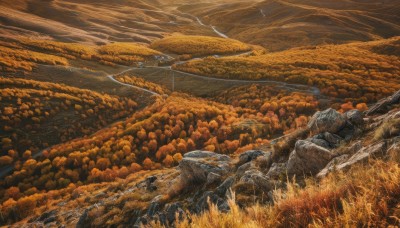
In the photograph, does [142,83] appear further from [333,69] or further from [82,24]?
[82,24]

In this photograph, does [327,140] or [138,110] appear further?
[138,110]

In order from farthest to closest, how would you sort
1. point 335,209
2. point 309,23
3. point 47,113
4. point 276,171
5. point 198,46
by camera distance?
1. point 309,23
2. point 198,46
3. point 47,113
4. point 276,171
5. point 335,209

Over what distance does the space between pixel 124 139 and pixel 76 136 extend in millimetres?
10789

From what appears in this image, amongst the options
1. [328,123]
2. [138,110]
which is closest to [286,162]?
[328,123]

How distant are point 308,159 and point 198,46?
108004 millimetres

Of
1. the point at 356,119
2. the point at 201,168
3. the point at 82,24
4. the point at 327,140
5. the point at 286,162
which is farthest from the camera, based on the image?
the point at 82,24

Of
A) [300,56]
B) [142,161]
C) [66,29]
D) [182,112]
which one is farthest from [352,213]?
[66,29]

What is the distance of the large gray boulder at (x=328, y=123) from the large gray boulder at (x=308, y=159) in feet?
8.24

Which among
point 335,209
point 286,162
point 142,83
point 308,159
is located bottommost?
point 142,83

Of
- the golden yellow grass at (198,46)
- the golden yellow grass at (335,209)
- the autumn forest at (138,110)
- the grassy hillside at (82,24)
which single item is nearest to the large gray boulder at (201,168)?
the autumn forest at (138,110)

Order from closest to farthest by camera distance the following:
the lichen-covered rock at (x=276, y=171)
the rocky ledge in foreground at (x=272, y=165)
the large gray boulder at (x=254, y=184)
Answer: the rocky ledge in foreground at (x=272, y=165), the large gray boulder at (x=254, y=184), the lichen-covered rock at (x=276, y=171)

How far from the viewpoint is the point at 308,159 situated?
35.7 feet

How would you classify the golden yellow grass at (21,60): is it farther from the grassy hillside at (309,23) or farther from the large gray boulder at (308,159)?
→ the grassy hillside at (309,23)

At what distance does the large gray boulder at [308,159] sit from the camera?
1055cm
